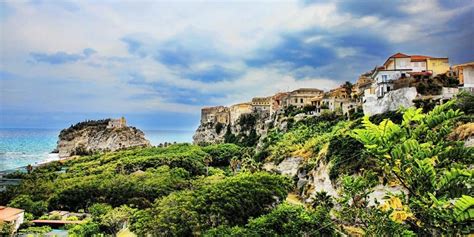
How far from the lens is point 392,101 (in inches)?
1287

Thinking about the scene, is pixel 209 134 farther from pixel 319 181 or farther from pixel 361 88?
pixel 319 181

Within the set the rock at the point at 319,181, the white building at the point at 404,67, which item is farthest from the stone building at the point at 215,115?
the rock at the point at 319,181

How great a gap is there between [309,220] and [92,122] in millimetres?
109815

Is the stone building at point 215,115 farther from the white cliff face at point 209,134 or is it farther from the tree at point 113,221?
the tree at point 113,221

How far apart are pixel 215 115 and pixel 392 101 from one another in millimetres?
72579

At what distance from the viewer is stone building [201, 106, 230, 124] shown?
9844cm

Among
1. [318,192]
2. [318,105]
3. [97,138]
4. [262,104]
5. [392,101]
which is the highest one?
[262,104]

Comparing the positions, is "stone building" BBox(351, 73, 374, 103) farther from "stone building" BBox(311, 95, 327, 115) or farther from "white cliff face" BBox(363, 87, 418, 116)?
"white cliff face" BBox(363, 87, 418, 116)

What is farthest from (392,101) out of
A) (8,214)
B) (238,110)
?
(238,110)

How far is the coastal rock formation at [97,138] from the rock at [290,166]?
66101mm

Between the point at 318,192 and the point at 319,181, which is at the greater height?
the point at 318,192

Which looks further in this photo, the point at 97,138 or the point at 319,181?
the point at 97,138

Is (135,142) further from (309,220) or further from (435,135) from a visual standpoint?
(435,135)

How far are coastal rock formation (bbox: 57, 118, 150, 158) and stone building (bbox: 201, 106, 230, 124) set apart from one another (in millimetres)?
21325
